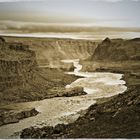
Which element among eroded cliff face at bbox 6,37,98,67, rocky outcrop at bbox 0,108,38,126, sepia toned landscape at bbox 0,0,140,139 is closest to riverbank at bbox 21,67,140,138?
sepia toned landscape at bbox 0,0,140,139

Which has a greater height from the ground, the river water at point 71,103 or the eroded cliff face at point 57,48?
the eroded cliff face at point 57,48

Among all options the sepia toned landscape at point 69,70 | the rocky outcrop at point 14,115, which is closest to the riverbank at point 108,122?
the sepia toned landscape at point 69,70

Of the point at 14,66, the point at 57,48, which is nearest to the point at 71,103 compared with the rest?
the point at 57,48

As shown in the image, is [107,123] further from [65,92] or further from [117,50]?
[117,50]

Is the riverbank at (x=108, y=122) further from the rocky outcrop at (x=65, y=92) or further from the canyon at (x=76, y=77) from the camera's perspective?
the rocky outcrop at (x=65, y=92)

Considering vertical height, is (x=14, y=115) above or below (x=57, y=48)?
below

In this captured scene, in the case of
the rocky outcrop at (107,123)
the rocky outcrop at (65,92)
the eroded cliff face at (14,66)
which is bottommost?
the rocky outcrop at (107,123)

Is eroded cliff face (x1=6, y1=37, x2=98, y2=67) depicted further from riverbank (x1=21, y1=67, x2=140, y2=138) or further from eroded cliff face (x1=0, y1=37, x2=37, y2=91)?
riverbank (x1=21, y1=67, x2=140, y2=138)

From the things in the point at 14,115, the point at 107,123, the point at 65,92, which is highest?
the point at 65,92
